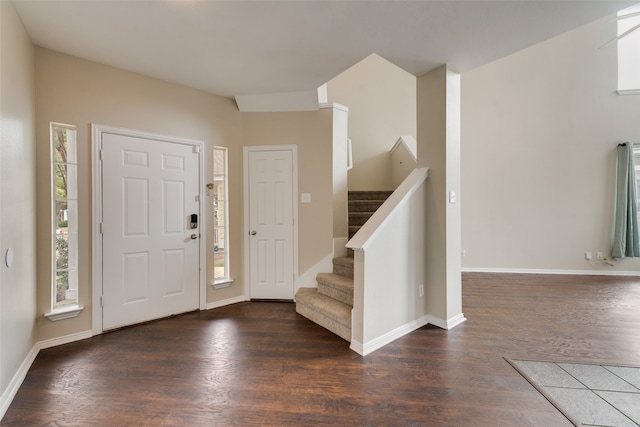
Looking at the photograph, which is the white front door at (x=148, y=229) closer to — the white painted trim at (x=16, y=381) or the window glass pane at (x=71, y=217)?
the window glass pane at (x=71, y=217)

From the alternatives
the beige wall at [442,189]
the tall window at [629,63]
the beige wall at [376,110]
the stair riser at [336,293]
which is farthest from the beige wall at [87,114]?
the tall window at [629,63]

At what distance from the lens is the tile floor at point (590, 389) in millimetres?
1554

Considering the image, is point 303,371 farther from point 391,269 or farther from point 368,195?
point 368,195

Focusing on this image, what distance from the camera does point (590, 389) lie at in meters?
1.78

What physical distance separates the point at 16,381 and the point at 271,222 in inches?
95.4

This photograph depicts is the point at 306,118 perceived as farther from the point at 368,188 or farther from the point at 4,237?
the point at 4,237

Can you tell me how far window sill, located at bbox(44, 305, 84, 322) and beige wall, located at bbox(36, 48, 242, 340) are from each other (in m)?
0.04

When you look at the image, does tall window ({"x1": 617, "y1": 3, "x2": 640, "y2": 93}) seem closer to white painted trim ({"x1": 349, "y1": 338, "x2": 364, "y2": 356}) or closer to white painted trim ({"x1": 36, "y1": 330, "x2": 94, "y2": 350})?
white painted trim ({"x1": 349, "y1": 338, "x2": 364, "y2": 356})

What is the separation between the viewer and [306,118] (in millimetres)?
3529

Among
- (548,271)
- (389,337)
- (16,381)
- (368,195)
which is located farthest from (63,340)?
(548,271)

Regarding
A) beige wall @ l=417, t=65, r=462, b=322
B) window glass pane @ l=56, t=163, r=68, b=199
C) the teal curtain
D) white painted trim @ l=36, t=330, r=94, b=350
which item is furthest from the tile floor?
window glass pane @ l=56, t=163, r=68, b=199

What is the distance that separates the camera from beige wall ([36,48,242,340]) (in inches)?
92.7

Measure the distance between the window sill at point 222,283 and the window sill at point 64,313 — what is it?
122cm

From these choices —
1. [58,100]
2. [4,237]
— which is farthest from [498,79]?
[4,237]
